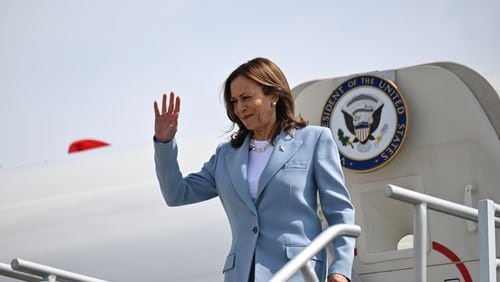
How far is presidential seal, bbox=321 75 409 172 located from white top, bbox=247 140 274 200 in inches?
99.1

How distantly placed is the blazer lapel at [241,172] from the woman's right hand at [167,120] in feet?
0.97

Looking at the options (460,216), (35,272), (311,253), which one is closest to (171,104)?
(311,253)

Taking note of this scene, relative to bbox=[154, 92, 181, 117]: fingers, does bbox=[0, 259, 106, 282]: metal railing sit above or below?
below

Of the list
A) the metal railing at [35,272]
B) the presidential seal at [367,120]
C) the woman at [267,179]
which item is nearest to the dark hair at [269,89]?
the woman at [267,179]

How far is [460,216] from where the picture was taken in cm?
465

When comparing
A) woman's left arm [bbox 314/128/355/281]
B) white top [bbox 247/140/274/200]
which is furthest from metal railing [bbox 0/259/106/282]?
woman's left arm [bbox 314/128/355/281]

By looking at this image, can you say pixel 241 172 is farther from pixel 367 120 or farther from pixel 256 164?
pixel 367 120

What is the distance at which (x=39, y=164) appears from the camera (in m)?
9.71

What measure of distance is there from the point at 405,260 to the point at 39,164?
3994 mm

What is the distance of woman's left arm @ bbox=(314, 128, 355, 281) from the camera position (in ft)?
14.9

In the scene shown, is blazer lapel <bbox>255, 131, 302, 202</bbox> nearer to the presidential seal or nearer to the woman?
the woman

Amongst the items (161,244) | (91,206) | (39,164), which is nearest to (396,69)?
(161,244)

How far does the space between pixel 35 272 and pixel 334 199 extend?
6.18 ft

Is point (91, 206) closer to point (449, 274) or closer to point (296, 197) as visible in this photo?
point (449, 274)
